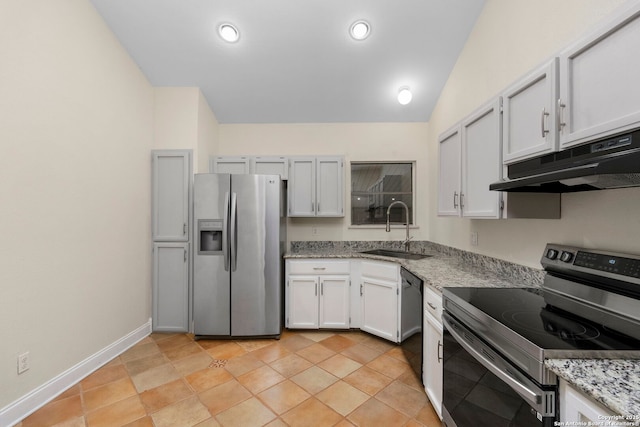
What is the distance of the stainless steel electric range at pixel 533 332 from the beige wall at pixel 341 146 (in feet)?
6.76

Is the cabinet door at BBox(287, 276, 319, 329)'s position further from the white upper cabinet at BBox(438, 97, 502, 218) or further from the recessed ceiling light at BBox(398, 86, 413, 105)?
the recessed ceiling light at BBox(398, 86, 413, 105)

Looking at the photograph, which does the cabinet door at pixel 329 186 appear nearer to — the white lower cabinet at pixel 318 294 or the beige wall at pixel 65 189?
the white lower cabinet at pixel 318 294

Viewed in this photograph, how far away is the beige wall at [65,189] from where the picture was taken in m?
1.69

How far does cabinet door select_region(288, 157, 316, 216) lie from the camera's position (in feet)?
10.8

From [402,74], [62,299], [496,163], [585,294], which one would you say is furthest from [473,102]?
[62,299]

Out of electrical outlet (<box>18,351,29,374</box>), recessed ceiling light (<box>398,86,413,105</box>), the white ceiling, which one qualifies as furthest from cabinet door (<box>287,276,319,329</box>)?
recessed ceiling light (<box>398,86,413,105</box>)

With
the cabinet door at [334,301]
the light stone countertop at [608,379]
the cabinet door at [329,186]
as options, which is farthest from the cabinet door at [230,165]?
the light stone countertop at [608,379]

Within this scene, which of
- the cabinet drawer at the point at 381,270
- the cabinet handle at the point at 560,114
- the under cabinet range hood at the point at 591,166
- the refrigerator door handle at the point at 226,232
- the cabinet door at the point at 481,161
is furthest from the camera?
the refrigerator door handle at the point at 226,232

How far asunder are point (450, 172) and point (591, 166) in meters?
1.26

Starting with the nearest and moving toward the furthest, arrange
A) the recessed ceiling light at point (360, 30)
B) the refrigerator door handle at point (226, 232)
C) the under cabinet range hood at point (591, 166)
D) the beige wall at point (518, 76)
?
the under cabinet range hood at point (591, 166), the beige wall at point (518, 76), the recessed ceiling light at point (360, 30), the refrigerator door handle at point (226, 232)

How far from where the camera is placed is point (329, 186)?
10.9 ft

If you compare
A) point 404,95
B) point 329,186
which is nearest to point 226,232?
point 329,186

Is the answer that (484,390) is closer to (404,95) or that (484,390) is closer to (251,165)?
(404,95)

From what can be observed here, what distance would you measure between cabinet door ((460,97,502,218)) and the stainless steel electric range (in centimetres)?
41
